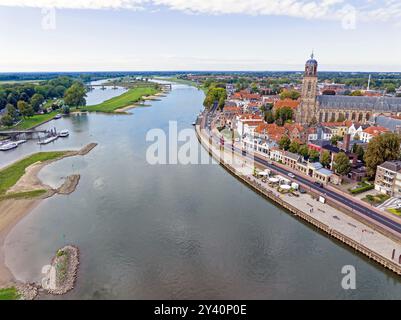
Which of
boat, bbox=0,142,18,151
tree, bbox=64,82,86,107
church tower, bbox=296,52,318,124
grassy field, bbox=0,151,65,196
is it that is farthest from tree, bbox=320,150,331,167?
tree, bbox=64,82,86,107

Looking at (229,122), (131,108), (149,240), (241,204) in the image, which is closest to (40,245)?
(149,240)

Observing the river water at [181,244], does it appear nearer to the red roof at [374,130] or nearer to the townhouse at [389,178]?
the townhouse at [389,178]

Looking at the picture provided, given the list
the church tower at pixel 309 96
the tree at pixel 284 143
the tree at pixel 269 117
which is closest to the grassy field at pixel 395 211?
the tree at pixel 284 143

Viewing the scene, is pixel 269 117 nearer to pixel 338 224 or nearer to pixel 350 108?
pixel 350 108

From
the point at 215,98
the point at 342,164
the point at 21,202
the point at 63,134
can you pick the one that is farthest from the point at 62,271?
the point at 215,98

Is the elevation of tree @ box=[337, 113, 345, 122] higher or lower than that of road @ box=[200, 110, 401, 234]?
higher

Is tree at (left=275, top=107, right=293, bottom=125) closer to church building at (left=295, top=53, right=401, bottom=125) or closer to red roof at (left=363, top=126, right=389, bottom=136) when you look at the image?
church building at (left=295, top=53, right=401, bottom=125)

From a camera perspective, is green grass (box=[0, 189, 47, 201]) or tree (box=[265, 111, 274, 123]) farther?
tree (box=[265, 111, 274, 123])
